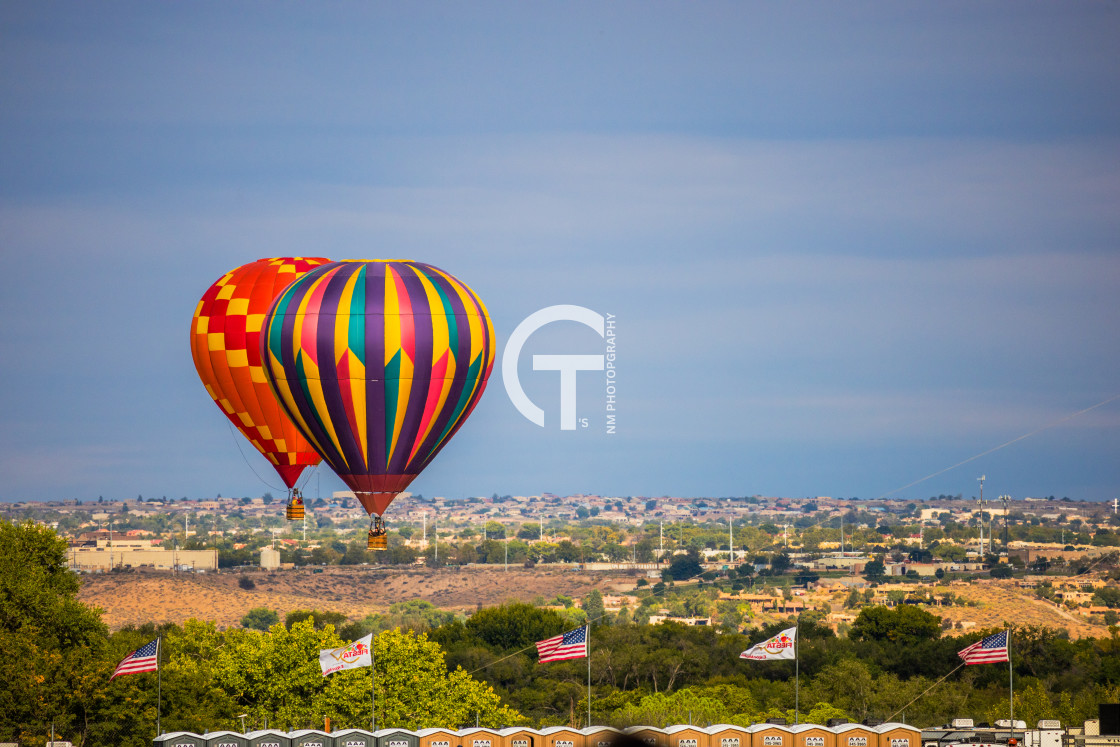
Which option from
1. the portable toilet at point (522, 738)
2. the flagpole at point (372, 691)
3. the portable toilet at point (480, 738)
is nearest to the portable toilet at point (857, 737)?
the portable toilet at point (522, 738)

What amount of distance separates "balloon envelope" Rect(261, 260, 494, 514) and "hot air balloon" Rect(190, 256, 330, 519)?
5.35 metres

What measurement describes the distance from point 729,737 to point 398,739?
1237 centimetres

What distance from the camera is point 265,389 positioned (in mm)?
71375

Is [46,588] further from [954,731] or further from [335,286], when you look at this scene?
[954,731]

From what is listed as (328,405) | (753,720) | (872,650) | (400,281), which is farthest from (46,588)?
(872,650)

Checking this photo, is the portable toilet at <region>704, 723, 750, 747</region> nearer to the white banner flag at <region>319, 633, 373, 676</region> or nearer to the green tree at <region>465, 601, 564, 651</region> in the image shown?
the white banner flag at <region>319, 633, 373, 676</region>

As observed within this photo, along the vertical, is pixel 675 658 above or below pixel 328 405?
below

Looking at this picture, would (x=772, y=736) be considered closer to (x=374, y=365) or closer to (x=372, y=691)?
(x=372, y=691)

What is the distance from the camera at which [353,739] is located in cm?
5269

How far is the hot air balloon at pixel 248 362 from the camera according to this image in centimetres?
7181

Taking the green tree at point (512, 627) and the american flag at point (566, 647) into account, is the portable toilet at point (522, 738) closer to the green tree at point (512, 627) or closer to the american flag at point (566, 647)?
the american flag at point (566, 647)

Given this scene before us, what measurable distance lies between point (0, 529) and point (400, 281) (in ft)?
95.5

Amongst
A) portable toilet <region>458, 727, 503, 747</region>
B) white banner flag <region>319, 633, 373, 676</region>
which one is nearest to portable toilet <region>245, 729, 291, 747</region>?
portable toilet <region>458, 727, 503, 747</region>

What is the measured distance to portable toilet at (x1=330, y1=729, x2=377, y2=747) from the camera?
5247 cm
